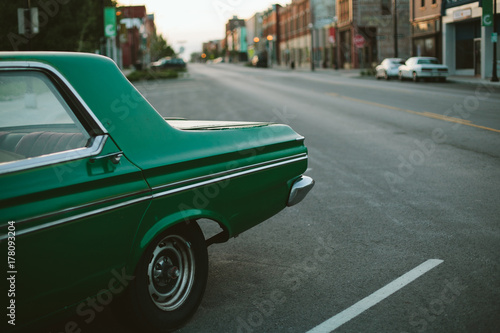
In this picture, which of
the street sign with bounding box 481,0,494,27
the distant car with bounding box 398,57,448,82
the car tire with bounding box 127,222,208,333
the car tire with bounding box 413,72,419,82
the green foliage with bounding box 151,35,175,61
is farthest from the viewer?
the green foliage with bounding box 151,35,175,61

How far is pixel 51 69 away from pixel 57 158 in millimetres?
476

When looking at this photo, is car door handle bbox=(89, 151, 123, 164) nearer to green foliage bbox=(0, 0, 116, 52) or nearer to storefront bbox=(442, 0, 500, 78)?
green foliage bbox=(0, 0, 116, 52)

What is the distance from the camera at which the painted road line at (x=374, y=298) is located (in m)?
3.79

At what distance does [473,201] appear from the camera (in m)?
6.97

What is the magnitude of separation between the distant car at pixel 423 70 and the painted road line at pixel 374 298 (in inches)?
1308

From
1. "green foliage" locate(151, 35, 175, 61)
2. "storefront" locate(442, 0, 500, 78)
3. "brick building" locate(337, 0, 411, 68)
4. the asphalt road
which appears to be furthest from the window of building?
the asphalt road

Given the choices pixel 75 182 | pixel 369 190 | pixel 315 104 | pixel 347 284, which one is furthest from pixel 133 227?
pixel 315 104

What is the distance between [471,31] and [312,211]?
38885 millimetres

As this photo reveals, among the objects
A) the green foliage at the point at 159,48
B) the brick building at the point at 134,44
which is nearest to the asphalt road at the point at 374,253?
the brick building at the point at 134,44

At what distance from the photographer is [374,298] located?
4.21m

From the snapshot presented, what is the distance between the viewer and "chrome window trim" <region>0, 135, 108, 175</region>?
9.00ft

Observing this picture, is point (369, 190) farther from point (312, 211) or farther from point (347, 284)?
point (347, 284)

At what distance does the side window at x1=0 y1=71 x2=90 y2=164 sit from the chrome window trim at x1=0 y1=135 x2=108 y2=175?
3.3 inches

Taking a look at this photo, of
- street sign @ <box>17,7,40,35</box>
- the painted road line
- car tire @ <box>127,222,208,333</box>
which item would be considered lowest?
the painted road line
